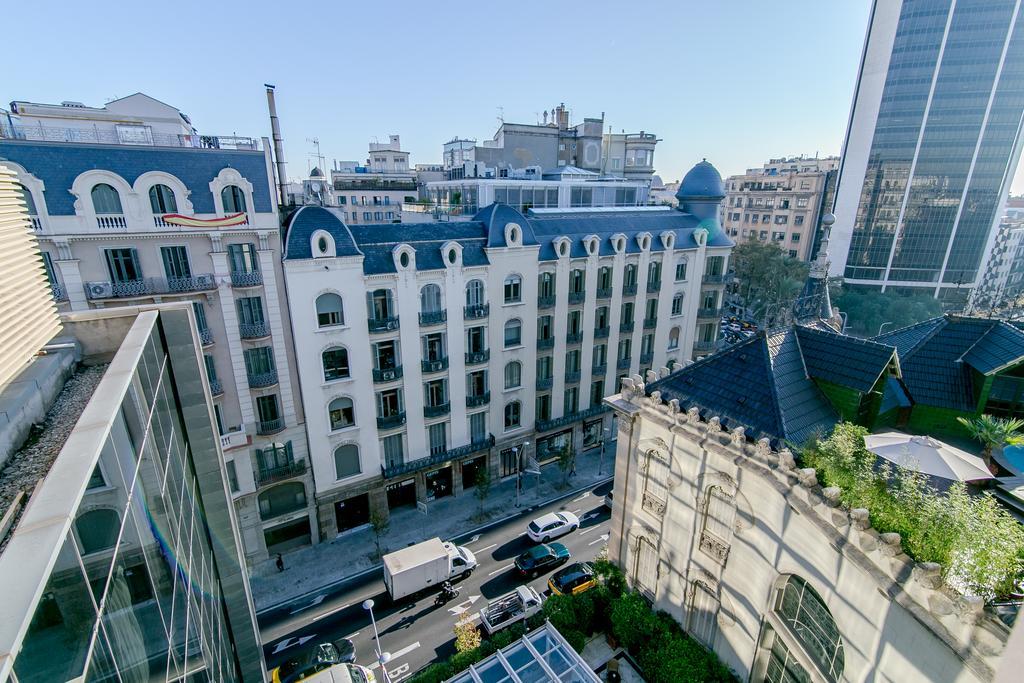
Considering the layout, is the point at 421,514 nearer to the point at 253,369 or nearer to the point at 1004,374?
the point at 253,369

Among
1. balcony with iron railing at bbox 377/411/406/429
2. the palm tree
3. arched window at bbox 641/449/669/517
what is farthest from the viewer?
balcony with iron railing at bbox 377/411/406/429

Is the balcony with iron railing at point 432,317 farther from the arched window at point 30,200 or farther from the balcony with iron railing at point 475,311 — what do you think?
the arched window at point 30,200

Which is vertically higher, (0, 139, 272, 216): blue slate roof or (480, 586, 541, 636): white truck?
(0, 139, 272, 216): blue slate roof

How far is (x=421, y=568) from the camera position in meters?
31.5

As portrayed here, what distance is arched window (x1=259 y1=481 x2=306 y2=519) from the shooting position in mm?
34844

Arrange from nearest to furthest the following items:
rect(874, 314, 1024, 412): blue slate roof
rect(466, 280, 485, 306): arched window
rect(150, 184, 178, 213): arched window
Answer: rect(874, 314, 1024, 412): blue slate roof, rect(150, 184, 178, 213): arched window, rect(466, 280, 485, 306): arched window

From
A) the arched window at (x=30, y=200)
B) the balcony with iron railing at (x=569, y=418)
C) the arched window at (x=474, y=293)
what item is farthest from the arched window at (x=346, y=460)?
the arched window at (x=30, y=200)

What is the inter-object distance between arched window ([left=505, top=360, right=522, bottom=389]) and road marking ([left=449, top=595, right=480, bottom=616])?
16.8 m

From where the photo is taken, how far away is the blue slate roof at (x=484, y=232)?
1273 inches

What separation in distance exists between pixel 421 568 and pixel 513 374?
17.4 metres

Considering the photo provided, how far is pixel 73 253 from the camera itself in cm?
2620

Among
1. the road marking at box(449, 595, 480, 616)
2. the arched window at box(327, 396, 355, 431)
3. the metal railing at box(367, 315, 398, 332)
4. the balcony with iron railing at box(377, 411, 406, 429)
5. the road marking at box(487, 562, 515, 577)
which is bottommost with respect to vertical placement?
the road marking at box(449, 595, 480, 616)

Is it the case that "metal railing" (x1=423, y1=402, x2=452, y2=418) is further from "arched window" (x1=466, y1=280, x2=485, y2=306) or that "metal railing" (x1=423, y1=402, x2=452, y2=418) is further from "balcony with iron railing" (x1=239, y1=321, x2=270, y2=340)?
"balcony with iron railing" (x1=239, y1=321, x2=270, y2=340)

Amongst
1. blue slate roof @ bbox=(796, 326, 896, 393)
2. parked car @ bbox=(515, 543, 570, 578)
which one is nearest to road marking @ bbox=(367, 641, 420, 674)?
parked car @ bbox=(515, 543, 570, 578)
